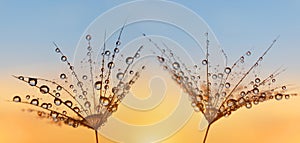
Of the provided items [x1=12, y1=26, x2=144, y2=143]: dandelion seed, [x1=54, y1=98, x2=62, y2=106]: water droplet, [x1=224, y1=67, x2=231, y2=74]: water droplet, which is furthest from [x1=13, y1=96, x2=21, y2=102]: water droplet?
[x1=224, y1=67, x2=231, y2=74]: water droplet

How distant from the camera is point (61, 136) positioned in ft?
4.74

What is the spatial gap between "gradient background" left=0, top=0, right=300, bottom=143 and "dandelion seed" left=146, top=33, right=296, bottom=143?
0.05m

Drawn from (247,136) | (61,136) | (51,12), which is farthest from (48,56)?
(247,136)

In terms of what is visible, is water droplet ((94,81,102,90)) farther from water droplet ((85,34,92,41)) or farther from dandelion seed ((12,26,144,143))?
water droplet ((85,34,92,41))

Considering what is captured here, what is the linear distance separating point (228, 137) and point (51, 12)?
0.74 meters

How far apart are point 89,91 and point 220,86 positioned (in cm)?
43

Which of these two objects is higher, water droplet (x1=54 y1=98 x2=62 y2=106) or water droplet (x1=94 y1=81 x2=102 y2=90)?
water droplet (x1=94 y1=81 x2=102 y2=90)

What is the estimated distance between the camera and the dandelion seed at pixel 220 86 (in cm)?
138

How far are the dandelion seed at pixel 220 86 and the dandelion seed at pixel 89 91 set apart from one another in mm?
136

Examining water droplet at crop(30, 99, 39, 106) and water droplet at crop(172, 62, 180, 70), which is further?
water droplet at crop(172, 62, 180, 70)

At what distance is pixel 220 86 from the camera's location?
145 cm

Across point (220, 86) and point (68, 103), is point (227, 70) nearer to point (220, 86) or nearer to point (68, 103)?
point (220, 86)

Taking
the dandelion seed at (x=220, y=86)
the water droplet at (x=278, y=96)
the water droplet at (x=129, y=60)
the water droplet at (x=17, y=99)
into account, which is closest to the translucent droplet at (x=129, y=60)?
the water droplet at (x=129, y=60)

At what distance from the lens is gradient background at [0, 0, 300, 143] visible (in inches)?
57.2
